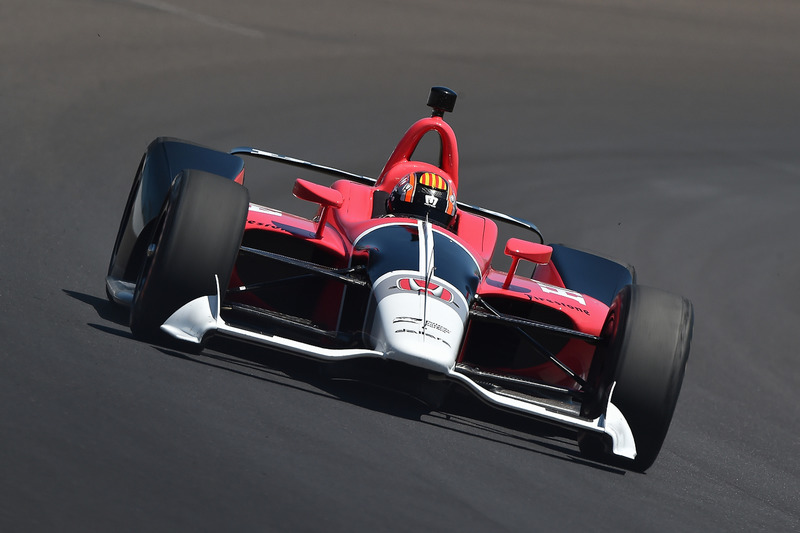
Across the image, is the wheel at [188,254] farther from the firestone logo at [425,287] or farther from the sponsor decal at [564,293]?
the sponsor decal at [564,293]

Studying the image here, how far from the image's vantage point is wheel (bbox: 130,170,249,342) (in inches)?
252

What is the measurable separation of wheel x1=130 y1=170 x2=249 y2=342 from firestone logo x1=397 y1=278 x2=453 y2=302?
0.88 metres

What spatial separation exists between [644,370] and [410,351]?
1.27 meters

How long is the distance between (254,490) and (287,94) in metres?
12.4

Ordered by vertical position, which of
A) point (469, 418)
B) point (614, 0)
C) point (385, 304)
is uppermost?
point (614, 0)

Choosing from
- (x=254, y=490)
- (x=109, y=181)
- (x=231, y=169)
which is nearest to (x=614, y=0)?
(x=109, y=181)

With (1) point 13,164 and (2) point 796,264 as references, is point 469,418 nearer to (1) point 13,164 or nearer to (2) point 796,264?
(1) point 13,164

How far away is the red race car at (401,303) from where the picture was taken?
6383 mm

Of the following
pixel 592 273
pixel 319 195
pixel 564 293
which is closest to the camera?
pixel 319 195

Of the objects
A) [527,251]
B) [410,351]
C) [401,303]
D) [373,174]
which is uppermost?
[527,251]

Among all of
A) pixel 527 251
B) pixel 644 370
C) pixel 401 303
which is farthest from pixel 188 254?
pixel 644 370

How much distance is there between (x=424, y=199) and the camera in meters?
8.15

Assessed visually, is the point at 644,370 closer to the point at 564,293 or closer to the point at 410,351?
the point at 410,351

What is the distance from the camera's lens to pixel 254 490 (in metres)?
4.66
